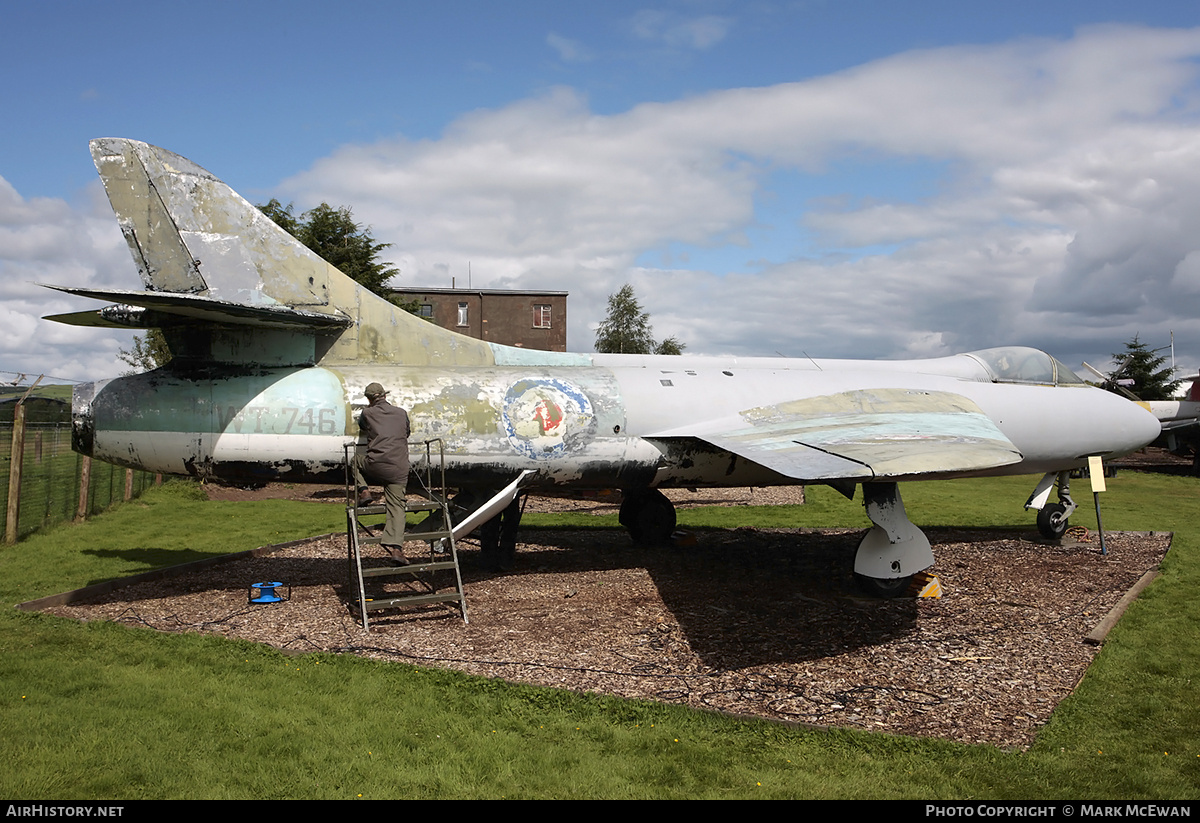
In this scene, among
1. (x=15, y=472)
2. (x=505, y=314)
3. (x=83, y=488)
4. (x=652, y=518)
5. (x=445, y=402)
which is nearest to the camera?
(x=445, y=402)

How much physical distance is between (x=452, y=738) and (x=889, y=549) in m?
6.17

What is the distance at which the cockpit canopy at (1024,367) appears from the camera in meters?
12.3

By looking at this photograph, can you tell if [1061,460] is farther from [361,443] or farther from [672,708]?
[361,443]

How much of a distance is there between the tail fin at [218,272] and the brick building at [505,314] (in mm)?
36094

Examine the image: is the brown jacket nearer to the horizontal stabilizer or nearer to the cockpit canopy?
the horizontal stabilizer

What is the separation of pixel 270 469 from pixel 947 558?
9.89 meters

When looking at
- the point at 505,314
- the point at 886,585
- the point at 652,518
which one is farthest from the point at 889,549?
the point at 505,314

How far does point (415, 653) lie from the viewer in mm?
7723

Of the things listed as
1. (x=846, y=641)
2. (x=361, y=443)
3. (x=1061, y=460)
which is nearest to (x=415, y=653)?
(x=361, y=443)

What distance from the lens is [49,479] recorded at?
48.9 feet

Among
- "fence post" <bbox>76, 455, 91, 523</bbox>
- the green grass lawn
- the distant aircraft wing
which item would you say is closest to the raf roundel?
the distant aircraft wing

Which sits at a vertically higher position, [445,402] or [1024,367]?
[1024,367]

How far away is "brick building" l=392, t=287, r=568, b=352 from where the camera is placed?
151ft

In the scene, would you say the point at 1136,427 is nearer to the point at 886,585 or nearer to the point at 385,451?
the point at 886,585
